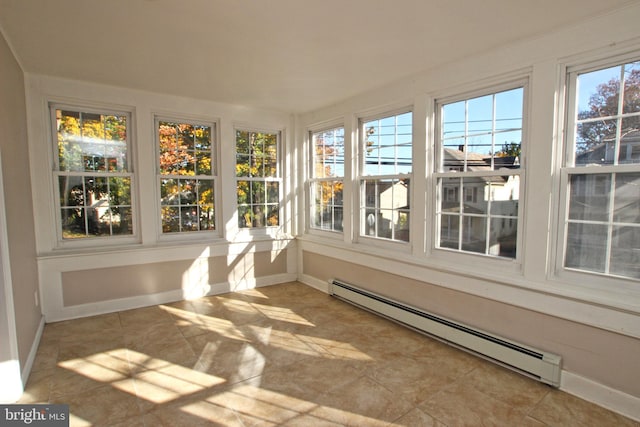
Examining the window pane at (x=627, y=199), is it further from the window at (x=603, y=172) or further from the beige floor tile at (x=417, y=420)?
the beige floor tile at (x=417, y=420)

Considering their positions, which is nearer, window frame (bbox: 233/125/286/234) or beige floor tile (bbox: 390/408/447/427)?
beige floor tile (bbox: 390/408/447/427)

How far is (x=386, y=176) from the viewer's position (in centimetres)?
385

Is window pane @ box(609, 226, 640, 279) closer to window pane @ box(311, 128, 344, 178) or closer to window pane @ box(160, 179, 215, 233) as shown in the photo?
window pane @ box(311, 128, 344, 178)

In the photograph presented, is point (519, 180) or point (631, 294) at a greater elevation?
point (519, 180)

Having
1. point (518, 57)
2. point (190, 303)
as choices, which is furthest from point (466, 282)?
point (190, 303)

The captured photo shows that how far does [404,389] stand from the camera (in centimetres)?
239

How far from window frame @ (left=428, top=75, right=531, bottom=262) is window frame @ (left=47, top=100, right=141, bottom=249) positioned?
3.51 metres

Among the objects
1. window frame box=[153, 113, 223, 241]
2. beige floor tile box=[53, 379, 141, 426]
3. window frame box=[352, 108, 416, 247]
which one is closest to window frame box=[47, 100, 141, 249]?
window frame box=[153, 113, 223, 241]

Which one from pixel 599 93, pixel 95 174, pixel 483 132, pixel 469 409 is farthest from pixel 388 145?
pixel 95 174

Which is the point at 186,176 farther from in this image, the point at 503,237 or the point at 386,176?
the point at 503,237

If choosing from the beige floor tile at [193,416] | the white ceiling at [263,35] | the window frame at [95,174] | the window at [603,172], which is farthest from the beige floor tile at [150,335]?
the window at [603,172]

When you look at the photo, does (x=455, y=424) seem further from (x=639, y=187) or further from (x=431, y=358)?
(x=639, y=187)

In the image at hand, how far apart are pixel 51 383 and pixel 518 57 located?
173 inches

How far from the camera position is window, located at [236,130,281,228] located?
15.7ft
